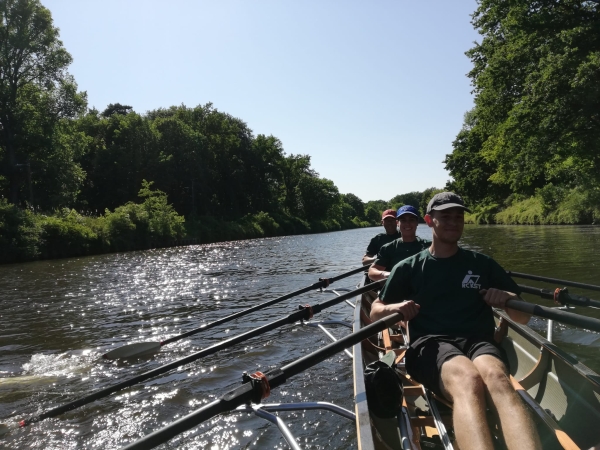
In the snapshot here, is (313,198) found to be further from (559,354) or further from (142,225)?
(559,354)

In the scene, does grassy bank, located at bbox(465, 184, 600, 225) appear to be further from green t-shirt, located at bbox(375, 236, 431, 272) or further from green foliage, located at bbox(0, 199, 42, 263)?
green foliage, located at bbox(0, 199, 42, 263)

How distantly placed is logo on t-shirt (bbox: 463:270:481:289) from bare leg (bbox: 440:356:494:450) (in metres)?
0.63

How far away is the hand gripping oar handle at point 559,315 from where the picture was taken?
289 cm

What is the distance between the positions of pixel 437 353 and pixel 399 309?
414 mm

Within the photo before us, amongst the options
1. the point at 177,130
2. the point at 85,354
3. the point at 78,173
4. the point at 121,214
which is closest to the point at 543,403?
the point at 85,354

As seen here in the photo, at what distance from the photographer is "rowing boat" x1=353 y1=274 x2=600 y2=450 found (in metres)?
2.96

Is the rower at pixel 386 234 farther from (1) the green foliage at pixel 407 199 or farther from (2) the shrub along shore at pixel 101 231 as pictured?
(1) the green foliage at pixel 407 199

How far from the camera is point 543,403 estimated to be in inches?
151

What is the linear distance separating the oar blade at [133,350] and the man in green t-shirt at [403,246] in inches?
140

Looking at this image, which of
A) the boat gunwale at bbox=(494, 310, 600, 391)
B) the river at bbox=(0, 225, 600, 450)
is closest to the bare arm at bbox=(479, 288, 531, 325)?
the boat gunwale at bbox=(494, 310, 600, 391)

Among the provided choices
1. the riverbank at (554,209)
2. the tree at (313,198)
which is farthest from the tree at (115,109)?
the riverbank at (554,209)

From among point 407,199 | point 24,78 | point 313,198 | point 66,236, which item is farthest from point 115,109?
point 407,199

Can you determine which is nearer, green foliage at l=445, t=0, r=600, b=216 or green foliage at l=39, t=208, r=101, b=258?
green foliage at l=445, t=0, r=600, b=216

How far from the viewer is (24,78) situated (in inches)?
1276
